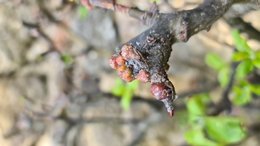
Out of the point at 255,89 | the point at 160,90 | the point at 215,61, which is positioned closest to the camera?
the point at 160,90

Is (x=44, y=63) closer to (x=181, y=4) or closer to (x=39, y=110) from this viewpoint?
(x=39, y=110)

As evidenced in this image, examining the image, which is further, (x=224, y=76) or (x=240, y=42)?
(x=224, y=76)

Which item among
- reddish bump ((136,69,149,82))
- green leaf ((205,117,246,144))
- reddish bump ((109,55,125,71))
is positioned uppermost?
reddish bump ((109,55,125,71))

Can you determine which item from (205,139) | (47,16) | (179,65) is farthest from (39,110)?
(205,139)

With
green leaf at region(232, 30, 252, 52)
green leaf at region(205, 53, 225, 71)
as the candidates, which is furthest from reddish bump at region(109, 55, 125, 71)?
green leaf at region(205, 53, 225, 71)

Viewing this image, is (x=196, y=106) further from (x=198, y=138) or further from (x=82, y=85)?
(x=82, y=85)

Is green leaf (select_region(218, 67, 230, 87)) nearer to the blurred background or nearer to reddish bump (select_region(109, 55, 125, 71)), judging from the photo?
the blurred background

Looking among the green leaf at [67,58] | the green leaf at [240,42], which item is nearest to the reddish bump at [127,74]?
the green leaf at [240,42]

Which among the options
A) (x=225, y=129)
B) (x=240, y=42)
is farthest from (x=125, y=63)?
(x=225, y=129)
